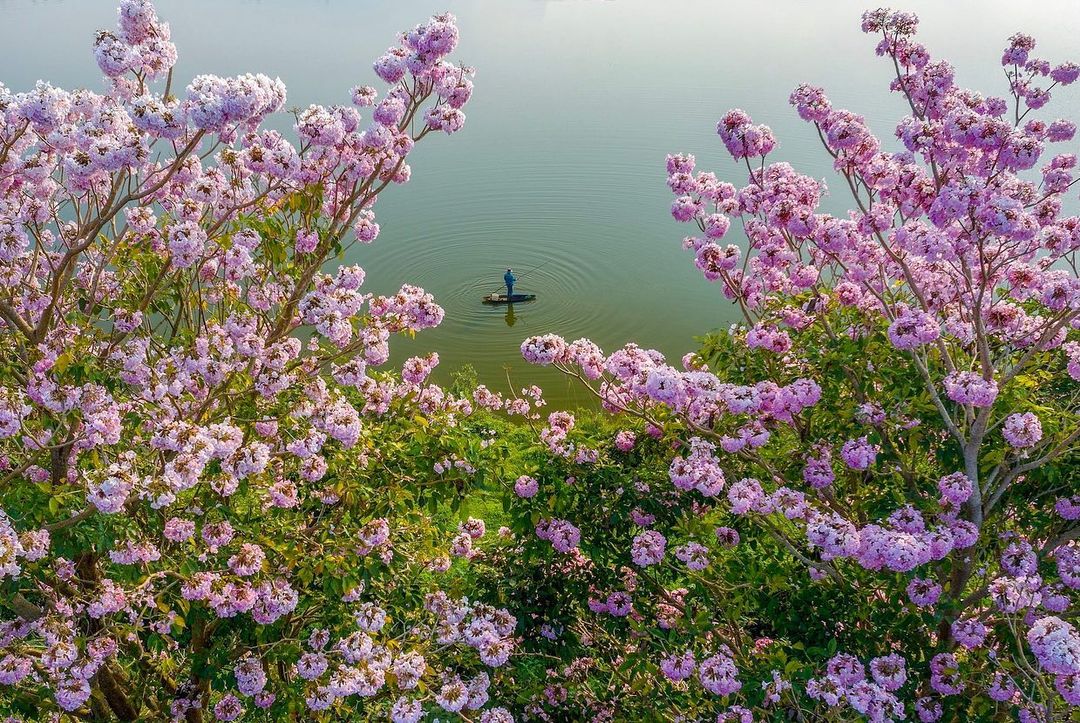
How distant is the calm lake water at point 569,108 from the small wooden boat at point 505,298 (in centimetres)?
25

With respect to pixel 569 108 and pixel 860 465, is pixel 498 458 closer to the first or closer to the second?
pixel 860 465

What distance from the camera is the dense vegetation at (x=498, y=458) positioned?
13.6ft

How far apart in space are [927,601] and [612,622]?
1.98 metres

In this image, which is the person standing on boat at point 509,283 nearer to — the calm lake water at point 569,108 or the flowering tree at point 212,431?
the calm lake water at point 569,108

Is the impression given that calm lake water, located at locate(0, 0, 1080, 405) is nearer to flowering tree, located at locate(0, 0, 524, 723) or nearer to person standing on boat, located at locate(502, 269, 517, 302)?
person standing on boat, located at locate(502, 269, 517, 302)

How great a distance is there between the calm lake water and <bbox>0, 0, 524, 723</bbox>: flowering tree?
9.01m

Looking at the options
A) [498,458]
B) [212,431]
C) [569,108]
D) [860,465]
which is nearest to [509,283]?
[498,458]

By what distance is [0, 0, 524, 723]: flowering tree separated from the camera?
408 centimetres

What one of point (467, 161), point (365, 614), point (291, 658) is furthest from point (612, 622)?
point (467, 161)

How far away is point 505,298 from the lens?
16.2 meters

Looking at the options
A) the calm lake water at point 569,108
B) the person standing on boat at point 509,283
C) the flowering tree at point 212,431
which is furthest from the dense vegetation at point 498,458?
the person standing on boat at point 509,283

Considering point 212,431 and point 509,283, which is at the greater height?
point 509,283

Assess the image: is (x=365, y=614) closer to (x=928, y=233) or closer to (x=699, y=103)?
(x=928, y=233)

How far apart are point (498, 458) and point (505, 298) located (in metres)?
11.3
